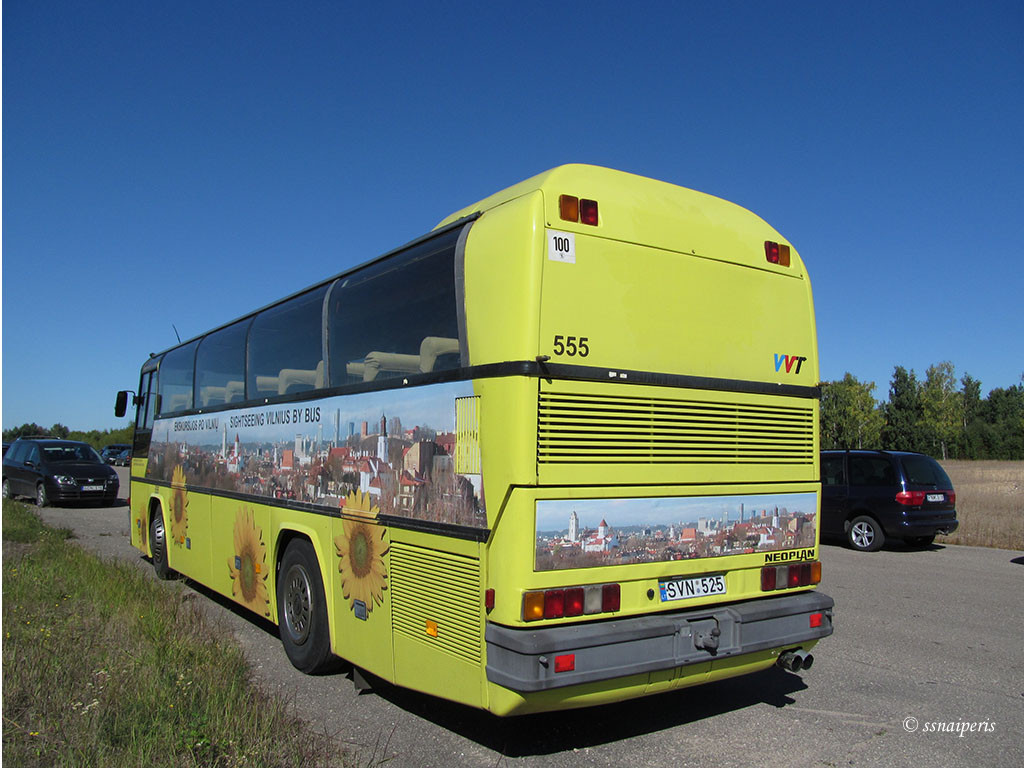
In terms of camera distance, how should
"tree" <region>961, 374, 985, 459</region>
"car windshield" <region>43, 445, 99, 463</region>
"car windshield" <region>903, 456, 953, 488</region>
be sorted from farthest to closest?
"tree" <region>961, 374, 985, 459</region> < "car windshield" <region>43, 445, 99, 463</region> < "car windshield" <region>903, 456, 953, 488</region>

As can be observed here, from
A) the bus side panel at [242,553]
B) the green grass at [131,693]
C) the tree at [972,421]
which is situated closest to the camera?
the green grass at [131,693]

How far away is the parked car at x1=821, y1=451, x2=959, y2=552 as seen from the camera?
13.3 meters

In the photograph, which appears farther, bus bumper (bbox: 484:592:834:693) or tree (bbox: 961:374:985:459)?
tree (bbox: 961:374:985:459)

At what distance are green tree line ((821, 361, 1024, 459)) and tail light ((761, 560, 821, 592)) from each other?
64862 mm

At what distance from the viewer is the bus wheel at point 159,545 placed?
10227 millimetres

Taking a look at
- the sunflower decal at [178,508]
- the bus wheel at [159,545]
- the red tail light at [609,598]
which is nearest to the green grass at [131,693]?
the red tail light at [609,598]

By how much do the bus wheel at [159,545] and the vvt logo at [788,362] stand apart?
815 cm

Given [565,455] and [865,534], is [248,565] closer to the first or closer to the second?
[565,455]

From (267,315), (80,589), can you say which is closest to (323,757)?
(267,315)

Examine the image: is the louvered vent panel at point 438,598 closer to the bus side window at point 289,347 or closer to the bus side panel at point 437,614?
the bus side panel at point 437,614

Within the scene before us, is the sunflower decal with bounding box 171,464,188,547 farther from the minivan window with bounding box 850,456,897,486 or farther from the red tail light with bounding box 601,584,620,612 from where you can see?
the minivan window with bounding box 850,456,897,486

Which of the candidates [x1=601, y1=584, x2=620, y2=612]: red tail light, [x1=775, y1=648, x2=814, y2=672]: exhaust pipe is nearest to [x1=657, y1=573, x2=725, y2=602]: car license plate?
[x1=601, y1=584, x2=620, y2=612]: red tail light

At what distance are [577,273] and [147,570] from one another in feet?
30.1

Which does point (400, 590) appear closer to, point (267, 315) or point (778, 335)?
point (778, 335)
